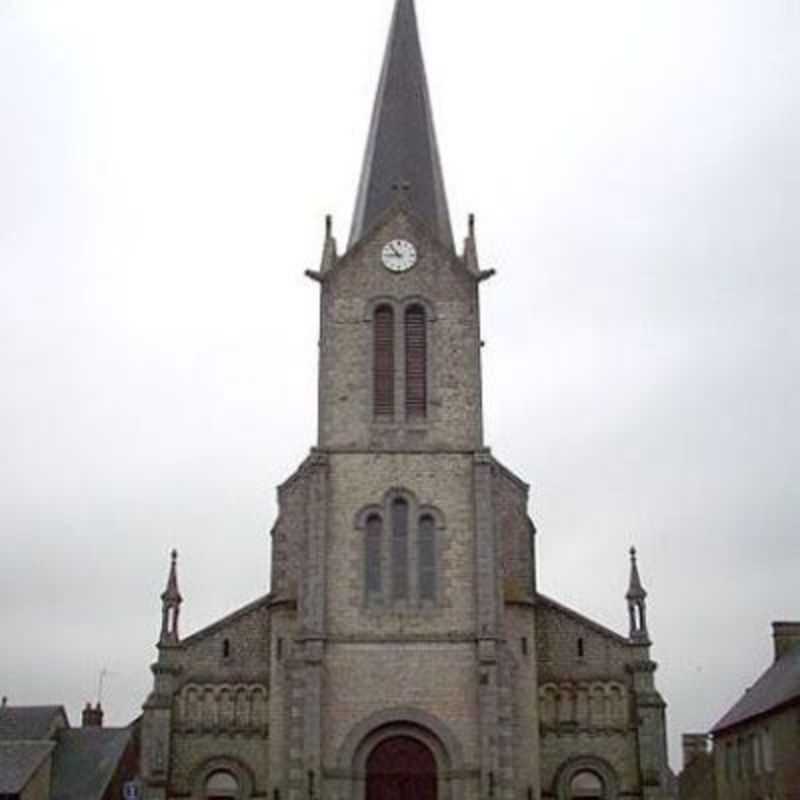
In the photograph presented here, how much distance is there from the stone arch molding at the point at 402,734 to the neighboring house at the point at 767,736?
40.4 feet

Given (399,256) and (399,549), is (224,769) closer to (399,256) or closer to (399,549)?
(399,549)

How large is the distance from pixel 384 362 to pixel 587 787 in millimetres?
13903

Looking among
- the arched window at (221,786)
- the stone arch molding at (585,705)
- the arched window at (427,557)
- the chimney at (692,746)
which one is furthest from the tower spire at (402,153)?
the chimney at (692,746)

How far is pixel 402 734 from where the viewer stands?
35.5 meters

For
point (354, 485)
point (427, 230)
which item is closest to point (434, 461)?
point (354, 485)

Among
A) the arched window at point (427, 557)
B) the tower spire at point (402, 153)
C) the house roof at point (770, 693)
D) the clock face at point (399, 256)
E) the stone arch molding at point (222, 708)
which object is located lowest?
the stone arch molding at point (222, 708)

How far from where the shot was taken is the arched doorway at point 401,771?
35.2 m

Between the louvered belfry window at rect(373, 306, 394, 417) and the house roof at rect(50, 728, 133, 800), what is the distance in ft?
83.4

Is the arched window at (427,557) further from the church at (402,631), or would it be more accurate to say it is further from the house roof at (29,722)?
the house roof at (29,722)

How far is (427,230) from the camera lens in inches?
1603

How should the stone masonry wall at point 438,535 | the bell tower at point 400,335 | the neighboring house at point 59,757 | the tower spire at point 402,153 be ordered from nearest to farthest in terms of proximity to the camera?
the stone masonry wall at point 438,535, the bell tower at point 400,335, the tower spire at point 402,153, the neighboring house at point 59,757

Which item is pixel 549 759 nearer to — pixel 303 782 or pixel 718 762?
pixel 303 782

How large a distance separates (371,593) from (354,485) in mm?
3203

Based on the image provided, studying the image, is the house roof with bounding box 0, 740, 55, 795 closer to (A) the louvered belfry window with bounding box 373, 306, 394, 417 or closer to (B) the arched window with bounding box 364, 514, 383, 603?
(B) the arched window with bounding box 364, 514, 383, 603
